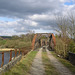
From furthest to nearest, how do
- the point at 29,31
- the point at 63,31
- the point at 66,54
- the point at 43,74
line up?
the point at 29,31, the point at 63,31, the point at 66,54, the point at 43,74

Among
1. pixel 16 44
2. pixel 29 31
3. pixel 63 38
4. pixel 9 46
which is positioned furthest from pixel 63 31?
pixel 29 31

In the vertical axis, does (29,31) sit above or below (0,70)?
above

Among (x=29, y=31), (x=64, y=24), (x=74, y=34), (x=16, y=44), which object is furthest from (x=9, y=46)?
(x=74, y=34)

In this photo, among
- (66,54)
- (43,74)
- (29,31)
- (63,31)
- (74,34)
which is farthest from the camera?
(29,31)

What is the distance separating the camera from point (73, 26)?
12.4 meters

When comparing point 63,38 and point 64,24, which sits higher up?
point 64,24

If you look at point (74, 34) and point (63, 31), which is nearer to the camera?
point (74, 34)

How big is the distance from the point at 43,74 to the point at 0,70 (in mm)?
2179

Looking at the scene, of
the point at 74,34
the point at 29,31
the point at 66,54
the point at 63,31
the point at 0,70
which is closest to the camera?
the point at 0,70

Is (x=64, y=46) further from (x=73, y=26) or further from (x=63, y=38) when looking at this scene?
(x=73, y=26)

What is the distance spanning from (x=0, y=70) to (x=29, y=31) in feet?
219

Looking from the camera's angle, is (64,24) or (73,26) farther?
(64,24)

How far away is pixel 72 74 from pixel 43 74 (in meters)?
1.50

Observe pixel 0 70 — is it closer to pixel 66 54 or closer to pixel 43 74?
pixel 43 74
